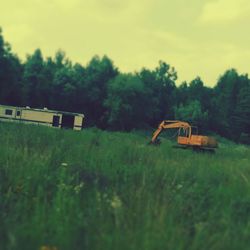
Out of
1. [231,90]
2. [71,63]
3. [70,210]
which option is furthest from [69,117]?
[231,90]

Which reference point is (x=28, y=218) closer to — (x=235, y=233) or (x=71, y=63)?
(x=235, y=233)

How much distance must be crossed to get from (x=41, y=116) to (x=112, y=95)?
73.5 feet

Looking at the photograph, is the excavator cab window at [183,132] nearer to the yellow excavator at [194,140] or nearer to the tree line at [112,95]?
the yellow excavator at [194,140]

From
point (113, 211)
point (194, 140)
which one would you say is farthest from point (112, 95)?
point (113, 211)

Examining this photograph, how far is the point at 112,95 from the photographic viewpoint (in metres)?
62.1

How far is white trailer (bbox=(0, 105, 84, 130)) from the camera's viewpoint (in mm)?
40500

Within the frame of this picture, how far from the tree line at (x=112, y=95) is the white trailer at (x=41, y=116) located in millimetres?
13298

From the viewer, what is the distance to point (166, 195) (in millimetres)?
4738

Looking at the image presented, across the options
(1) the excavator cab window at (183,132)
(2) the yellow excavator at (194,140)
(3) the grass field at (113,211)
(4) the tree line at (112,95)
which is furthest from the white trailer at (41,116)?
(3) the grass field at (113,211)

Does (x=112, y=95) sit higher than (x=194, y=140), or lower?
higher

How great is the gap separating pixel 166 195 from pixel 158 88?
73529mm

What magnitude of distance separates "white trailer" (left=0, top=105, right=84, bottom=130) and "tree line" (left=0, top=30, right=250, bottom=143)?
43.6 feet

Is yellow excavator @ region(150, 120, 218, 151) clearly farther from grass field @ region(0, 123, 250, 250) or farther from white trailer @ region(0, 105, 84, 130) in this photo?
white trailer @ region(0, 105, 84, 130)

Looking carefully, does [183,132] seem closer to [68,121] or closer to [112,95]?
[68,121]
